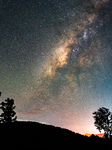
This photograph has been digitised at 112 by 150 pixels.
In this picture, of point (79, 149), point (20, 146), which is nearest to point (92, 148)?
point (79, 149)

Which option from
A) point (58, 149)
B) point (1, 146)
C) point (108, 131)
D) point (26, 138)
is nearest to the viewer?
point (1, 146)

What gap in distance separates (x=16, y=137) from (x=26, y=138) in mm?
1664

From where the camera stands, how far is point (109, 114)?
→ 5950 centimetres

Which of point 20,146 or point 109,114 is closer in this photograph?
point 20,146

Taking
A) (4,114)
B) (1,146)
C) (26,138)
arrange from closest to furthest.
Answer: (1,146) → (26,138) → (4,114)

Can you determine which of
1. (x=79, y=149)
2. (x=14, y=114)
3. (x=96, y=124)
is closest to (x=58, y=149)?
(x=79, y=149)

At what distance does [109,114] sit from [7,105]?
43524 millimetres

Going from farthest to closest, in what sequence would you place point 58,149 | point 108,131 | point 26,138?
point 108,131, point 26,138, point 58,149

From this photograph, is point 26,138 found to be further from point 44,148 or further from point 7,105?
point 7,105

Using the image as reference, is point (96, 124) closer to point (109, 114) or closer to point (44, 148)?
point (109, 114)

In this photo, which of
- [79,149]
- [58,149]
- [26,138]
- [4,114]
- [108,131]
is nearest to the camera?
[58,149]

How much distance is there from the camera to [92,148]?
20859 millimetres

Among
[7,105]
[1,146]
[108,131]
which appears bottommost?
[1,146]

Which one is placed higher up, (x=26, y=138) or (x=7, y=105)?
(x=7, y=105)
